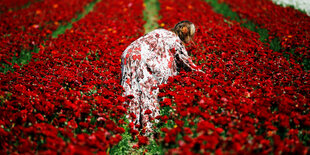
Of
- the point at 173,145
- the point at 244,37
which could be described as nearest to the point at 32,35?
the point at 173,145

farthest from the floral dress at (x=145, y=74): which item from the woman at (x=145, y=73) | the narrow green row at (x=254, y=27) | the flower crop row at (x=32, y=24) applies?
the narrow green row at (x=254, y=27)

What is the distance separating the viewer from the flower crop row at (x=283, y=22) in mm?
5438

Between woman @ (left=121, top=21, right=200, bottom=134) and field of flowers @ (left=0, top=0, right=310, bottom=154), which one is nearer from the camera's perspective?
field of flowers @ (left=0, top=0, right=310, bottom=154)

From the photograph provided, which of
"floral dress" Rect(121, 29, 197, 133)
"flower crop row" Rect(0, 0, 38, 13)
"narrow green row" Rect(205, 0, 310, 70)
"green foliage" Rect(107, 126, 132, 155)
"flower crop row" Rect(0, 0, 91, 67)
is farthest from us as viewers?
"flower crop row" Rect(0, 0, 38, 13)

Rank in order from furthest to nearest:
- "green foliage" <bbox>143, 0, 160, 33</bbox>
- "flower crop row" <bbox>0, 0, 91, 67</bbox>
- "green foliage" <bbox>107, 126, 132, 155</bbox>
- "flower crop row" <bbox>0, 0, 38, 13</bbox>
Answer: "flower crop row" <bbox>0, 0, 38, 13</bbox>
"green foliage" <bbox>143, 0, 160, 33</bbox>
"flower crop row" <bbox>0, 0, 91, 67</bbox>
"green foliage" <bbox>107, 126, 132, 155</bbox>

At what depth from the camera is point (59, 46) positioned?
577cm

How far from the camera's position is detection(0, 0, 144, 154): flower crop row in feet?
8.00

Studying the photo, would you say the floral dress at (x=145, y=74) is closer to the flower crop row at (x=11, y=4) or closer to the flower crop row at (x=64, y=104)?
the flower crop row at (x=64, y=104)

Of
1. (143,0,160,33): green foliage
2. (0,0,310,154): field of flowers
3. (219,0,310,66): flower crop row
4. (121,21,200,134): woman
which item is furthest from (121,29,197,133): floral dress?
(143,0,160,33): green foliage

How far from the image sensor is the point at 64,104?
3088 mm

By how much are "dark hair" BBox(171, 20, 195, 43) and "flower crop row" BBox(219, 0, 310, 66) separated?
3008mm

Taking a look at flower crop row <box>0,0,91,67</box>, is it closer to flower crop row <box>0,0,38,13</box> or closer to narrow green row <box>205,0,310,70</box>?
flower crop row <box>0,0,38,13</box>

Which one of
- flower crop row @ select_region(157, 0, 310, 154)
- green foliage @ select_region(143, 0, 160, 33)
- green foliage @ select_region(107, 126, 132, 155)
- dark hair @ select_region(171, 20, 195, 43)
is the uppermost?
green foliage @ select_region(143, 0, 160, 33)

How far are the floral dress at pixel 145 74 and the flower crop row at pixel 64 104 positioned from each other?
12.2 inches
